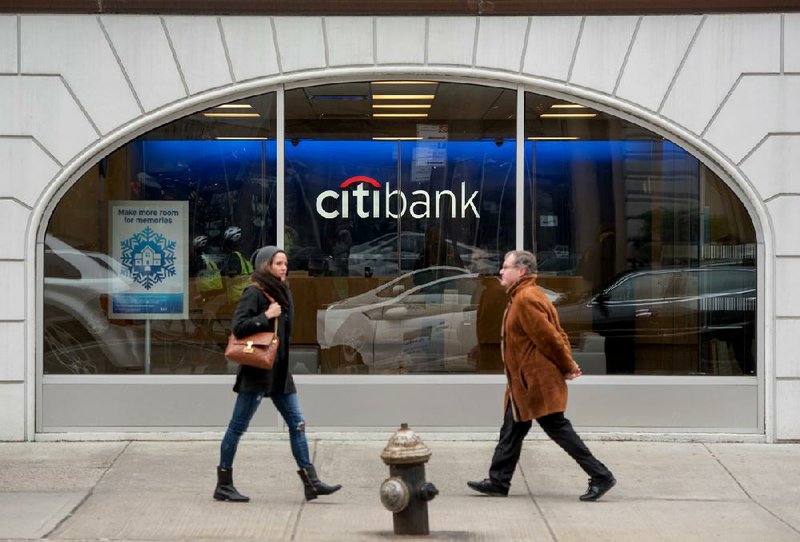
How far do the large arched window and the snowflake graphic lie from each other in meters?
0.01

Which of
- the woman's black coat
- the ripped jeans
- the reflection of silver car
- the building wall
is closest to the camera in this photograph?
the woman's black coat

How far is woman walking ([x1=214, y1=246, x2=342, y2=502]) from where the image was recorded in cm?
746

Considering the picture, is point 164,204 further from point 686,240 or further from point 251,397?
point 686,240

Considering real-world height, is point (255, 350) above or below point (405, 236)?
below

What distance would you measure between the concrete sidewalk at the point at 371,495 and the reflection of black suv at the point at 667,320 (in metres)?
0.78

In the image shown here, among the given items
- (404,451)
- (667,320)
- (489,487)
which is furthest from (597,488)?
(667,320)

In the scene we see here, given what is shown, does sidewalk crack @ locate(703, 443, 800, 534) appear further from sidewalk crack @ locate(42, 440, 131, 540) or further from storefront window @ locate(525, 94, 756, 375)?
sidewalk crack @ locate(42, 440, 131, 540)

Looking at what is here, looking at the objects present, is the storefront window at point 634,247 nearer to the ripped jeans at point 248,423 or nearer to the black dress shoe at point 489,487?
the black dress shoe at point 489,487

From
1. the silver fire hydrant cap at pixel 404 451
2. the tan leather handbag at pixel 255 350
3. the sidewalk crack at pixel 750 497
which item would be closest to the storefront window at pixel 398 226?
the sidewalk crack at pixel 750 497

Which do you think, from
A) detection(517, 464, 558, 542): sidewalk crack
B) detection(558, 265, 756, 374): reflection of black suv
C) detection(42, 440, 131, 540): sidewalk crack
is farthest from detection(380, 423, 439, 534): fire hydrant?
detection(558, 265, 756, 374): reflection of black suv

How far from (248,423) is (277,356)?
0.52 m

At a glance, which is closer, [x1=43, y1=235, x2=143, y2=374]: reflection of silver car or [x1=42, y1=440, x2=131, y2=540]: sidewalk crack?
[x1=42, y1=440, x2=131, y2=540]: sidewalk crack

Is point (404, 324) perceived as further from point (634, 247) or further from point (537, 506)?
point (537, 506)

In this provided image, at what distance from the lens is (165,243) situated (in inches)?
392
